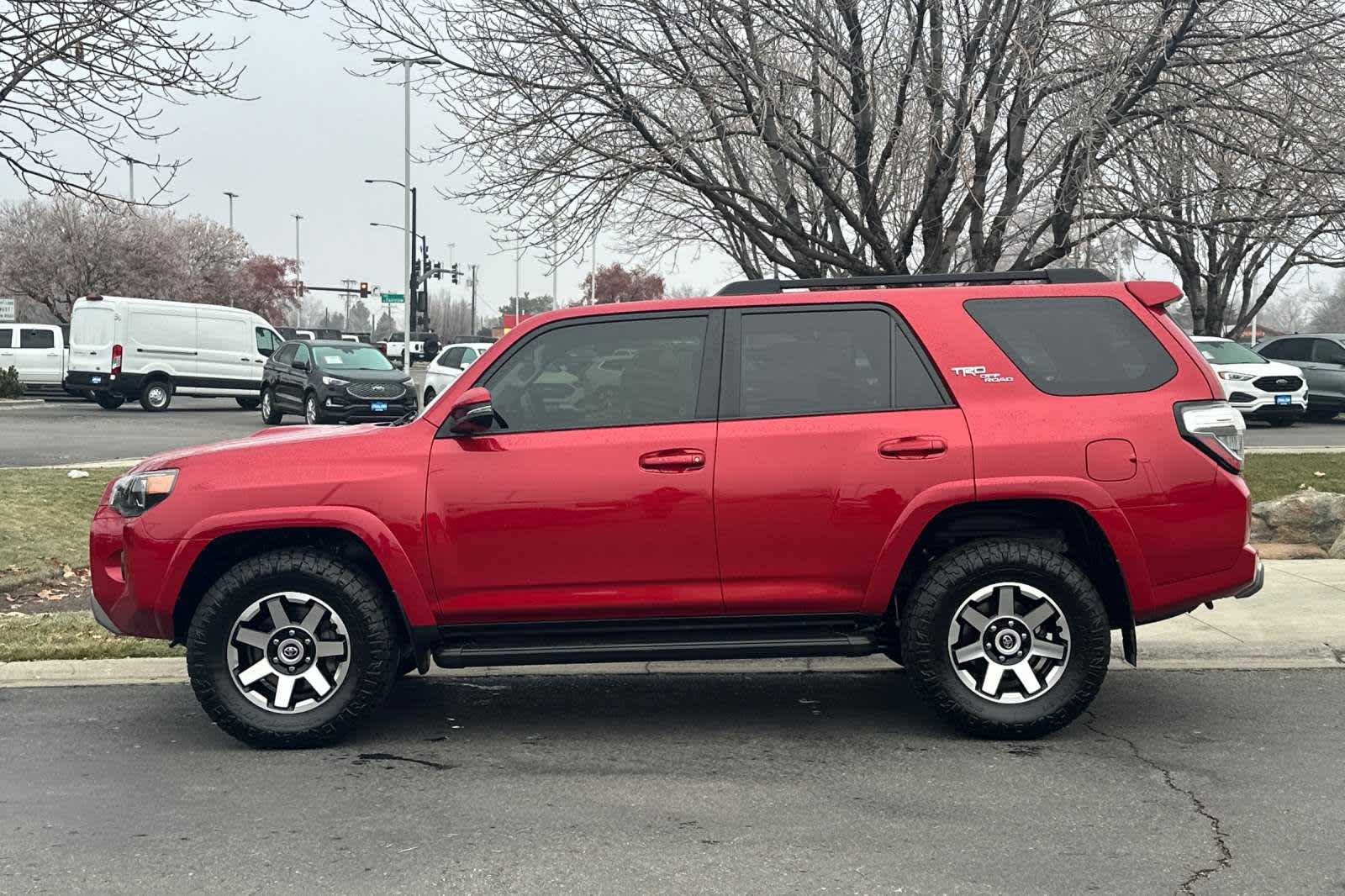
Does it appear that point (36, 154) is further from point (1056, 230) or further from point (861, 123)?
point (1056, 230)

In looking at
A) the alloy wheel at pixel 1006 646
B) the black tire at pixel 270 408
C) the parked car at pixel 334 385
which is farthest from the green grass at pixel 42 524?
the black tire at pixel 270 408

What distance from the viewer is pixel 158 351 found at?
2892 centimetres

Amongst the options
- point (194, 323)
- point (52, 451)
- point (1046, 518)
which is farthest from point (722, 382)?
point (194, 323)

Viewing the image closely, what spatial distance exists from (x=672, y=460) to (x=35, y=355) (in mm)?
32285

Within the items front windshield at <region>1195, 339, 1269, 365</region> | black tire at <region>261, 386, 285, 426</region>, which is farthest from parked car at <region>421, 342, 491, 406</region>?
front windshield at <region>1195, 339, 1269, 365</region>

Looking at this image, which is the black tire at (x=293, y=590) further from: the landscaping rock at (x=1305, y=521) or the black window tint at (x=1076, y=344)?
the landscaping rock at (x=1305, y=521)

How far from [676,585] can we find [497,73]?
648cm

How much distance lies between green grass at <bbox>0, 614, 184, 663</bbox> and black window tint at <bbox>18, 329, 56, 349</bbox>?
2848cm

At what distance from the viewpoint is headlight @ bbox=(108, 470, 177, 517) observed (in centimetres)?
562

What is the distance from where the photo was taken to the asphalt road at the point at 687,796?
410 centimetres

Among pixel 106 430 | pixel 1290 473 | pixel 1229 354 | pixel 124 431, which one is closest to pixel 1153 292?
pixel 1290 473

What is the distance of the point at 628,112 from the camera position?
10711 mm

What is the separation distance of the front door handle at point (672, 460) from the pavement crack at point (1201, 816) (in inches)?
79.6

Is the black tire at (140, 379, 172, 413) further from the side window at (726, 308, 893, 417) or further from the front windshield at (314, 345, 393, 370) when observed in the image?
the side window at (726, 308, 893, 417)
